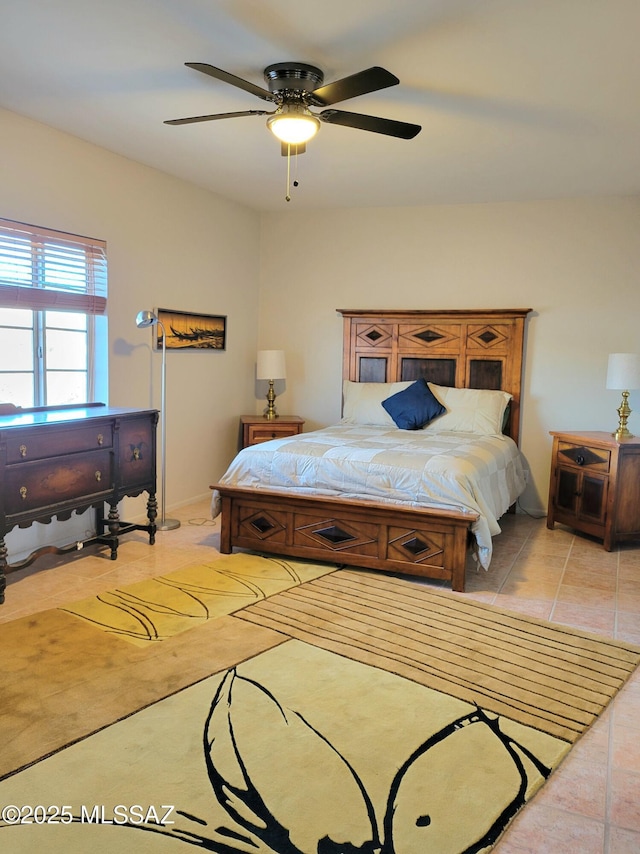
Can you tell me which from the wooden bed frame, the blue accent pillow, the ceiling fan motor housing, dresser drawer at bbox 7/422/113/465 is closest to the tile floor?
the wooden bed frame

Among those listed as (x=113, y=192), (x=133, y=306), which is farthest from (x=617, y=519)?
(x=113, y=192)

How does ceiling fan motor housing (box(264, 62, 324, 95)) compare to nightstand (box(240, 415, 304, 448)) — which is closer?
ceiling fan motor housing (box(264, 62, 324, 95))

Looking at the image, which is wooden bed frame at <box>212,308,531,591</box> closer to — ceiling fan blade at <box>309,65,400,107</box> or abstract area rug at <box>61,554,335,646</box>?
abstract area rug at <box>61,554,335,646</box>

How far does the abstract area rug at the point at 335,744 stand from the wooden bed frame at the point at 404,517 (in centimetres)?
59

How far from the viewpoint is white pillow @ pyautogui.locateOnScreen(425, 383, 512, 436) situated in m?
5.25

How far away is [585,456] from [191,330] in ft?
10.9

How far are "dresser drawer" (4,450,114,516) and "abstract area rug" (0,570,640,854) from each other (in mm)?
694

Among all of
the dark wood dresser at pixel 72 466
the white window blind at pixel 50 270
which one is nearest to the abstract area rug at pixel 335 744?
the dark wood dresser at pixel 72 466

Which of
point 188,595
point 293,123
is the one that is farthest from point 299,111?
point 188,595

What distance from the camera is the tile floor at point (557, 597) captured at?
5.97 feet

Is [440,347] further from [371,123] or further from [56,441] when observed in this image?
[56,441]

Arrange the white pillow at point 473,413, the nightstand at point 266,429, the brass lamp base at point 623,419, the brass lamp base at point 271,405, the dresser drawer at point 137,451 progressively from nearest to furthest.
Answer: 1. the dresser drawer at point 137,451
2. the brass lamp base at point 623,419
3. the white pillow at point 473,413
4. the nightstand at point 266,429
5. the brass lamp base at point 271,405

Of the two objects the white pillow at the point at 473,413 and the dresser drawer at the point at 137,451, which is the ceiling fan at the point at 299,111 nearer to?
the dresser drawer at the point at 137,451

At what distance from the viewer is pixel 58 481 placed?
3.59m
